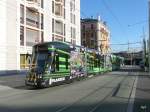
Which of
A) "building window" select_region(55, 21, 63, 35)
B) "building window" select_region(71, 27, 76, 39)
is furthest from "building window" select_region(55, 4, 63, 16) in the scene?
"building window" select_region(71, 27, 76, 39)

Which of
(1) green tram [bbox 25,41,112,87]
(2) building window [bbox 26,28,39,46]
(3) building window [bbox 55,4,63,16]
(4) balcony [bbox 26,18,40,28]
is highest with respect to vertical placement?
(3) building window [bbox 55,4,63,16]

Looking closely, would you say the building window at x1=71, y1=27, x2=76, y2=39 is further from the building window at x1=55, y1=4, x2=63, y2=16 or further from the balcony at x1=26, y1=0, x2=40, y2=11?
the balcony at x1=26, y1=0, x2=40, y2=11

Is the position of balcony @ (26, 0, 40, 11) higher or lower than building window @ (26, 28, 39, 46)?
higher

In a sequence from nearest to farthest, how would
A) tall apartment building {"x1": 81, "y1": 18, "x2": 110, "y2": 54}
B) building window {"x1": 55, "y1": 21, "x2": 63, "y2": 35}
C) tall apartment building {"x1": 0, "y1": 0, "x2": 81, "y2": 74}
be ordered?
tall apartment building {"x1": 0, "y1": 0, "x2": 81, "y2": 74} < building window {"x1": 55, "y1": 21, "x2": 63, "y2": 35} < tall apartment building {"x1": 81, "y1": 18, "x2": 110, "y2": 54}

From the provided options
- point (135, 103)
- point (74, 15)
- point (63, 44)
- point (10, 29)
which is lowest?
point (135, 103)

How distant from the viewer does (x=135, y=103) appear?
19859mm

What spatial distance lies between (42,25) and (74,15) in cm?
2310

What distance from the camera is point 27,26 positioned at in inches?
2689

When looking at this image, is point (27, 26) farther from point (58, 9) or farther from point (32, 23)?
point (58, 9)

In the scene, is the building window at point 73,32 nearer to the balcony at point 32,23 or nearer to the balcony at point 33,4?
the balcony at point 32,23

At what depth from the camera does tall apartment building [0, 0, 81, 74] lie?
60.3 metres

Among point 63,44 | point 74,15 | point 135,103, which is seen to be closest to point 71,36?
point 74,15

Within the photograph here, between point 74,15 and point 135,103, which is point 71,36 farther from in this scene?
point 135,103

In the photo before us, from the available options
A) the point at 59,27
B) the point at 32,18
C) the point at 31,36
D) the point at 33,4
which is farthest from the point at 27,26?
the point at 59,27
